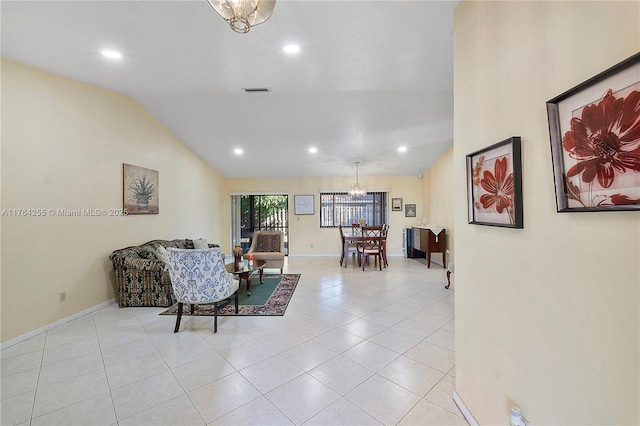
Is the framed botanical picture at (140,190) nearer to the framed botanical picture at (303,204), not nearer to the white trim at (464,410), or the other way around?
the framed botanical picture at (303,204)

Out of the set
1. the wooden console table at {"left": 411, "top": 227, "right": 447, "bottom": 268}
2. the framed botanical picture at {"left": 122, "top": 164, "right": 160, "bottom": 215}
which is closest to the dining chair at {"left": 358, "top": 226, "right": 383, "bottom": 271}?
the wooden console table at {"left": 411, "top": 227, "right": 447, "bottom": 268}

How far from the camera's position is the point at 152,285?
3566mm

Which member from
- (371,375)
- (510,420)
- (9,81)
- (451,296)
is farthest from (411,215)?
(9,81)

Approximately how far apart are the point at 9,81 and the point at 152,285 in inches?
106

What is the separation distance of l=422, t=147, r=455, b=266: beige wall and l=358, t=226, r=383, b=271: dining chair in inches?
60.4

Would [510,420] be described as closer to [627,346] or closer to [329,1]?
[627,346]

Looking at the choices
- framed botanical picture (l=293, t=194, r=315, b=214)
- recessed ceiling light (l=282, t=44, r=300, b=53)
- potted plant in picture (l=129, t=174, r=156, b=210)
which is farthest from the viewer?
framed botanical picture (l=293, t=194, r=315, b=214)

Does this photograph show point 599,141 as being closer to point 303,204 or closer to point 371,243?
point 371,243

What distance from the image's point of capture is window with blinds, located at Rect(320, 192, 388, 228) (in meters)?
7.67

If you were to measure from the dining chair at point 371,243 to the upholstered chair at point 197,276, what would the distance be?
3.63 metres


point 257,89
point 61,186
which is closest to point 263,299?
point 61,186

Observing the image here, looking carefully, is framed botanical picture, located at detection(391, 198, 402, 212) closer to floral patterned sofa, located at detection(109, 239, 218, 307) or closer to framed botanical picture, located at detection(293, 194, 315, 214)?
framed botanical picture, located at detection(293, 194, 315, 214)

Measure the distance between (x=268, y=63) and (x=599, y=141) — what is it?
289cm

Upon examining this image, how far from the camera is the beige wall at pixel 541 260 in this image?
79cm
